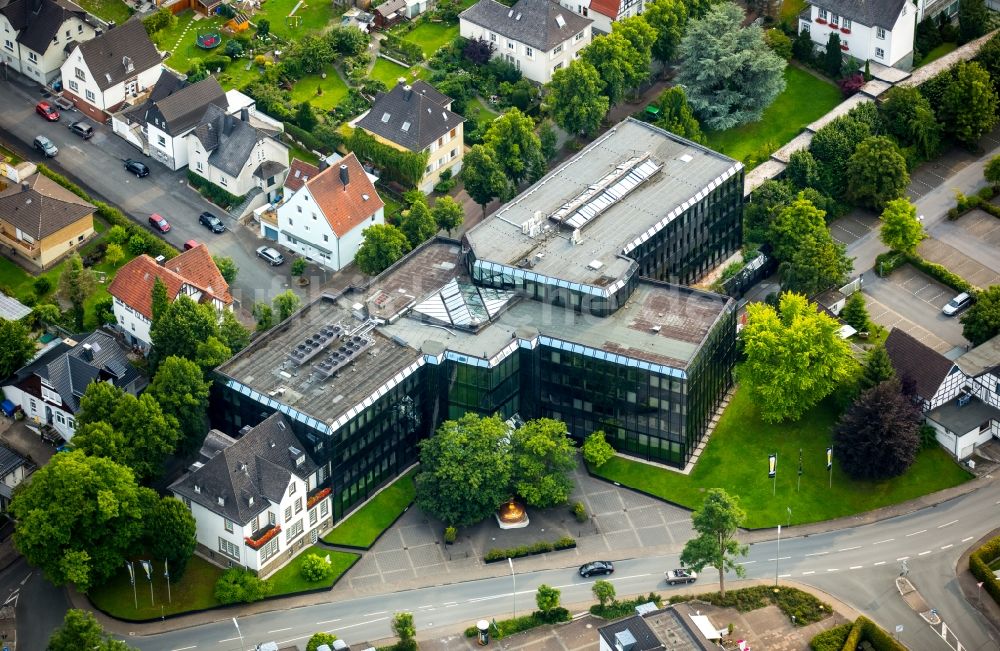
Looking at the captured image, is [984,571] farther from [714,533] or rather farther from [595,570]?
[595,570]

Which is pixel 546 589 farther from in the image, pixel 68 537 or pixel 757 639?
pixel 68 537

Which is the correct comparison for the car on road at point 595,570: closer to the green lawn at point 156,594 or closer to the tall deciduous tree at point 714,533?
the tall deciduous tree at point 714,533

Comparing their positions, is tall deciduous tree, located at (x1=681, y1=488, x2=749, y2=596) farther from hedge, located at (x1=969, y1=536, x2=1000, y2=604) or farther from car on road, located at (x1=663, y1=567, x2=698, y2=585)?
hedge, located at (x1=969, y1=536, x2=1000, y2=604)

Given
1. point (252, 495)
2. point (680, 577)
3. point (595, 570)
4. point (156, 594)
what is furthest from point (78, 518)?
point (680, 577)

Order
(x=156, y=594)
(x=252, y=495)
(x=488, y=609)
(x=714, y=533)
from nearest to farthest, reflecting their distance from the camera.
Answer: (x=714, y=533)
(x=252, y=495)
(x=488, y=609)
(x=156, y=594)

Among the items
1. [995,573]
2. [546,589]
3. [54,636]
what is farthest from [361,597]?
[995,573]

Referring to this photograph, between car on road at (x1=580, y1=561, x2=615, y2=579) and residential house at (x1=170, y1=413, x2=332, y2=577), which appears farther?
car on road at (x1=580, y1=561, x2=615, y2=579)

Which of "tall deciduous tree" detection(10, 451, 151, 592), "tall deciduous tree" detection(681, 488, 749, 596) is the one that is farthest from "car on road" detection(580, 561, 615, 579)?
"tall deciduous tree" detection(10, 451, 151, 592)
